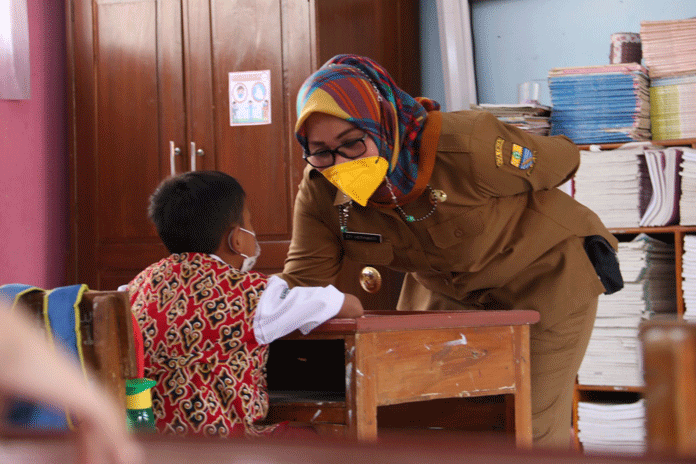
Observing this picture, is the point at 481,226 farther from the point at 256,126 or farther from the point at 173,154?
the point at 173,154

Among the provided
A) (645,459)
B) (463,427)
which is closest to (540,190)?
(463,427)

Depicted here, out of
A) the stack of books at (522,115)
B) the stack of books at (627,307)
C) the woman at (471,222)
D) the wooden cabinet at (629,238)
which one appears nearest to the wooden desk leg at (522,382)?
the woman at (471,222)

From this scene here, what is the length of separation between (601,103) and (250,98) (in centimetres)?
142

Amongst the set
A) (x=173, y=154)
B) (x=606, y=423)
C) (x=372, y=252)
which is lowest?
(x=606, y=423)

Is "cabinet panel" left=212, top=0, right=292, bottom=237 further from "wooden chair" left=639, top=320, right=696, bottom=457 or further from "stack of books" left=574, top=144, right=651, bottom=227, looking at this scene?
"wooden chair" left=639, top=320, right=696, bottom=457

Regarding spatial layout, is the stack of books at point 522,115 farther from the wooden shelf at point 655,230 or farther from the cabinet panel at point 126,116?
the cabinet panel at point 126,116

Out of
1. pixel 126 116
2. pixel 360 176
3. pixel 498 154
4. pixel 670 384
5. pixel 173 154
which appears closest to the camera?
pixel 670 384

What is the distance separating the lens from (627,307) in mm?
2959

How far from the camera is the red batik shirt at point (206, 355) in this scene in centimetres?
133

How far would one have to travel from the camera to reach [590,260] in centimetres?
189

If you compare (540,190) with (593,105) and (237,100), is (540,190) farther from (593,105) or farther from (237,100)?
(237,100)

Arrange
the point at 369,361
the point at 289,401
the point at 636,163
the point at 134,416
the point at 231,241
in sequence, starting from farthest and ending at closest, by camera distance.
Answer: the point at 636,163 → the point at 231,241 → the point at 289,401 → the point at 369,361 → the point at 134,416

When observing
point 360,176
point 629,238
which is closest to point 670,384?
point 360,176

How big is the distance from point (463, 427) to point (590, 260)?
534 millimetres
